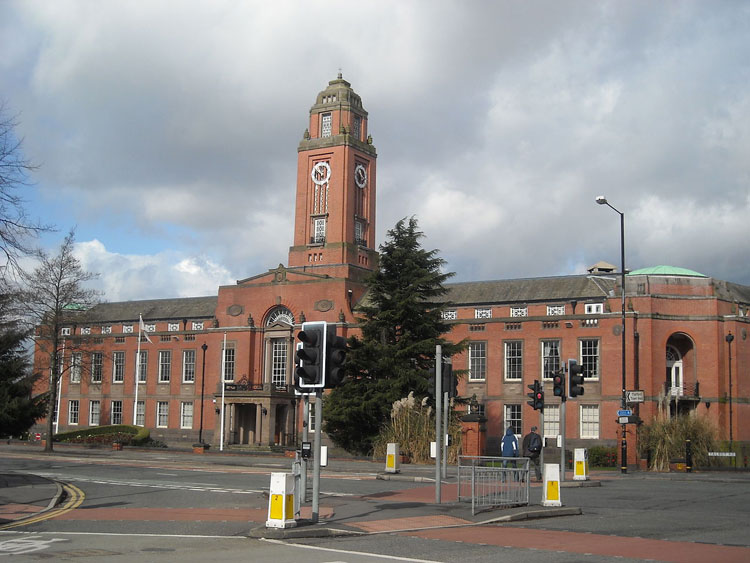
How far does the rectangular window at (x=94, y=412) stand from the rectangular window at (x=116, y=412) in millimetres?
1591

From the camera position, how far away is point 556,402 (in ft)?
178

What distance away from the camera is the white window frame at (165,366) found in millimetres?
70531

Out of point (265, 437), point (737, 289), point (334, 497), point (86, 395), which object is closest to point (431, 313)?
point (265, 437)

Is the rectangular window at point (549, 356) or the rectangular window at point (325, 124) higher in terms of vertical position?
the rectangular window at point (325, 124)

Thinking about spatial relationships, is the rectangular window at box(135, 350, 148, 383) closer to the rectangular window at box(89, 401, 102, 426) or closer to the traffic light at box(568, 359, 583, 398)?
the rectangular window at box(89, 401, 102, 426)

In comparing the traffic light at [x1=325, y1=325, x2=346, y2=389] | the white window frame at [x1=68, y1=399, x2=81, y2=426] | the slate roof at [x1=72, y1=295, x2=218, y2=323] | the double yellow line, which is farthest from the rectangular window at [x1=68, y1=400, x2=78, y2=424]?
the traffic light at [x1=325, y1=325, x2=346, y2=389]

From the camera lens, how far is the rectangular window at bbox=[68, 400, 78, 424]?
249 feet

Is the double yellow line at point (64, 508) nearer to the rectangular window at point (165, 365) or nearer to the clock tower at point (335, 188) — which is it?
the clock tower at point (335, 188)

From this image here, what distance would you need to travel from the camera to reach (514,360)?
55.6 meters

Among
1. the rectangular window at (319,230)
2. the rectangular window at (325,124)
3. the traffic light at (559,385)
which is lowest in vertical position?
the traffic light at (559,385)

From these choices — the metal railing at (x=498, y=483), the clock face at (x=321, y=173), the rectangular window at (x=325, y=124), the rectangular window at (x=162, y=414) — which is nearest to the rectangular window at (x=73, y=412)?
the rectangular window at (x=162, y=414)

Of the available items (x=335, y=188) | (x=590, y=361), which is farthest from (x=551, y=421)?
(x=335, y=188)

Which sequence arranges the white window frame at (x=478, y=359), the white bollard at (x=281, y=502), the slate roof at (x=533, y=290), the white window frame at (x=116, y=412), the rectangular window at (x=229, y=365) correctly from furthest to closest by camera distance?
the white window frame at (x=116, y=412), the rectangular window at (x=229, y=365), the slate roof at (x=533, y=290), the white window frame at (x=478, y=359), the white bollard at (x=281, y=502)

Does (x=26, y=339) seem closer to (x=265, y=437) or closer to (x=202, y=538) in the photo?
(x=202, y=538)
